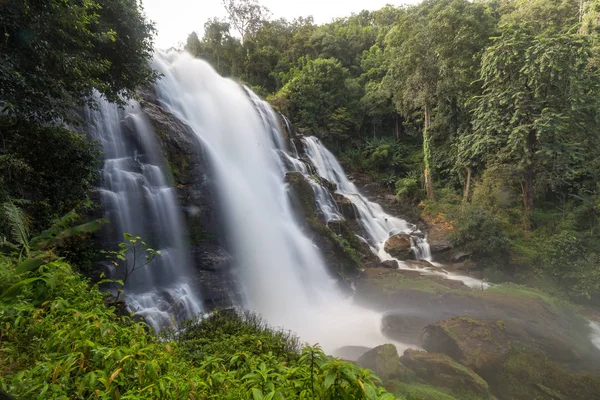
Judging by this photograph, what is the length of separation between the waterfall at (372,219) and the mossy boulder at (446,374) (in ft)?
21.2

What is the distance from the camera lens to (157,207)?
9.40 m

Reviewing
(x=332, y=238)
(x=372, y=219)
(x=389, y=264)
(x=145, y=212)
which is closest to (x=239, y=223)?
(x=145, y=212)

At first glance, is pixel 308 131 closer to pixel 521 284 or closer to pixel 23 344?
pixel 521 284

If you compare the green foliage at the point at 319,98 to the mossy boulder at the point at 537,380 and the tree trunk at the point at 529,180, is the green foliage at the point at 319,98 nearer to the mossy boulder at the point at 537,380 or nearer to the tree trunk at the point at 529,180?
the tree trunk at the point at 529,180

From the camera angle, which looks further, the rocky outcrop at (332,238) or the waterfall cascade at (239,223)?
the rocky outcrop at (332,238)

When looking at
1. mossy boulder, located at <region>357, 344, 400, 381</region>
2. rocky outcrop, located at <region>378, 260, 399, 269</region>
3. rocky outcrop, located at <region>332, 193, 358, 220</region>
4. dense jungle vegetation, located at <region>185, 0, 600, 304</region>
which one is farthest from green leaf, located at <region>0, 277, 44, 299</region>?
dense jungle vegetation, located at <region>185, 0, 600, 304</region>

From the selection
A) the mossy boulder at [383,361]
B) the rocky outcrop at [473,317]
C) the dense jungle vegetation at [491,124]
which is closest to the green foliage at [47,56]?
the mossy boulder at [383,361]

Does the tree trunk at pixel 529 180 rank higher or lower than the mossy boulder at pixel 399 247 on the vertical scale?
higher

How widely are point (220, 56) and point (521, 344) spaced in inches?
1190

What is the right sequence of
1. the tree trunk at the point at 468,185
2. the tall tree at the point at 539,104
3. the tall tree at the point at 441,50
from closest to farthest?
A: the tall tree at the point at 539,104 → the tall tree at the point at 441,50 → the tree trunk at the point at 468,185

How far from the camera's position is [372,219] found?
17.7 m

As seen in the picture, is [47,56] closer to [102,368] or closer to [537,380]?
[102,368]

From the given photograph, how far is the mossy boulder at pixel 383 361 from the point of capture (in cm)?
606

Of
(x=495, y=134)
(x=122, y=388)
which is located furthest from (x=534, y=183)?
(x=122, y=388)
